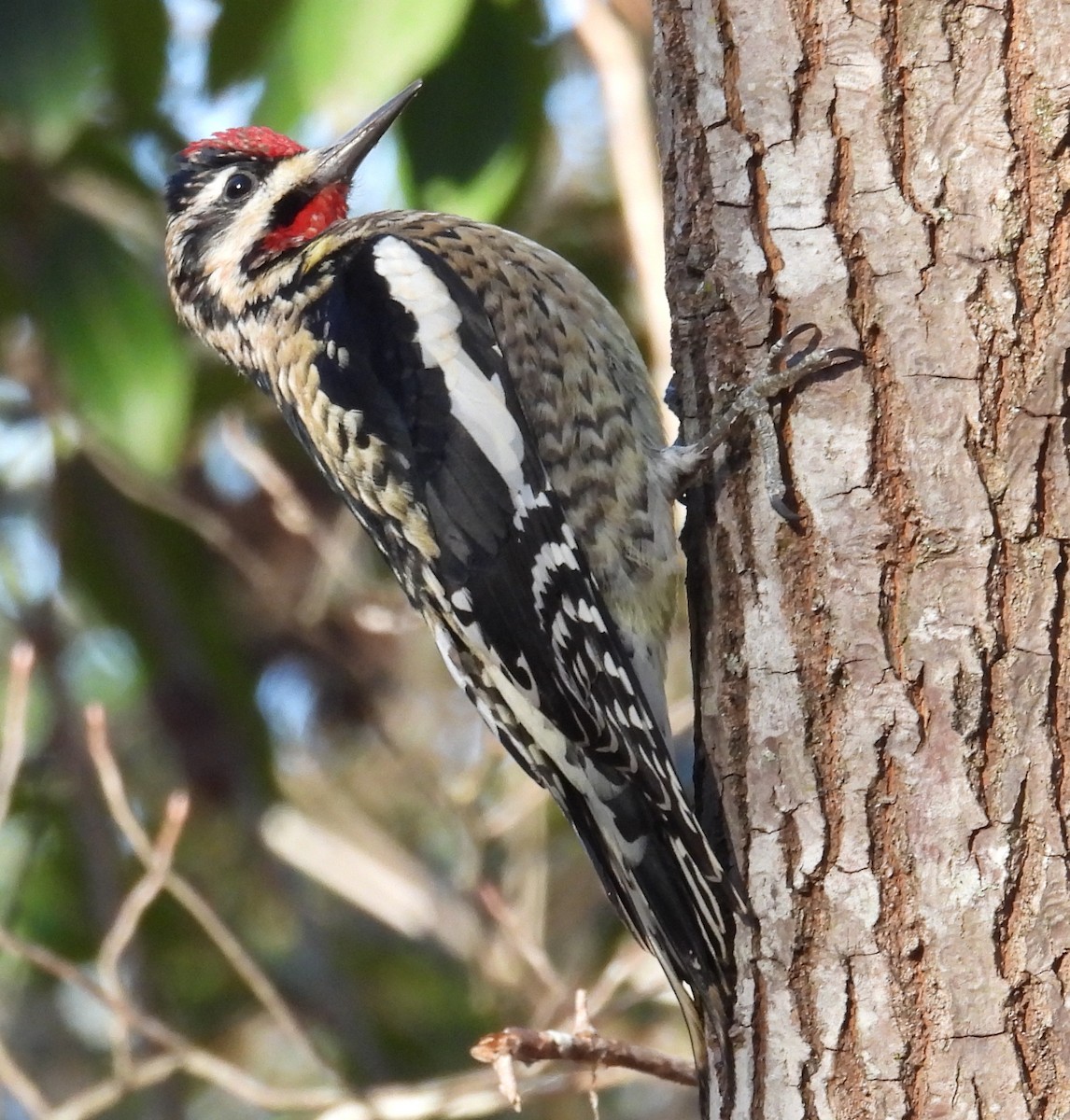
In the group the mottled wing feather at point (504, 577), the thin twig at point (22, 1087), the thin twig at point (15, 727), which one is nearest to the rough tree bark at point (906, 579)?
the mottled wing feather at point (504, 577)

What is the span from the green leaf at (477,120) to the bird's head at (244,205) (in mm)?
116

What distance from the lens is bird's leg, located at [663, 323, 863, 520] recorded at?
1.79m

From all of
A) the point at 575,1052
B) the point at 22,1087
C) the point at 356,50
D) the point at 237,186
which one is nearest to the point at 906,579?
the point at 575,1052

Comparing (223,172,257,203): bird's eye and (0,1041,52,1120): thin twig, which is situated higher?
(223,172,257,203): bird's eye

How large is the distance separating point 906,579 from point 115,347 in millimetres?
1912

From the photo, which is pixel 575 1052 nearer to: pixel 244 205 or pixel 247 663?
pixel 244 205

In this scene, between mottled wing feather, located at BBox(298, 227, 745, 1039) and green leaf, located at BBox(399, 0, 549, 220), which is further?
green leaf, located at BBox(399, 0, 549, 220)

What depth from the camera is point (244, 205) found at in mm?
3027

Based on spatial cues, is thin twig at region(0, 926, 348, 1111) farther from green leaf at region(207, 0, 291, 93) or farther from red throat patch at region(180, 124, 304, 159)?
green leaf at region(207, 0, 291, 93)

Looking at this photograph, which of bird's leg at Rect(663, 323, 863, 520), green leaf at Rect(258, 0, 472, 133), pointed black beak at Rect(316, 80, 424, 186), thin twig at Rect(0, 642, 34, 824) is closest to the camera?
bird's leg at Rect(663, 323, 863, 520)

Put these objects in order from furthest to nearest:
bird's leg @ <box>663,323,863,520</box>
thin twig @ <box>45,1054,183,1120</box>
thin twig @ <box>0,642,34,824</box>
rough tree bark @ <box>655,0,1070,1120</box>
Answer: thin twig @ <box>0,642,34,824</box> < thin twig @ <box>45,1054,183,1120</box> < bird's leg @ <box>663,323,863,520</box> < rough tree bark @ <box>655,0,1070,1120</box>

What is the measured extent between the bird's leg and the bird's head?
1.24 m

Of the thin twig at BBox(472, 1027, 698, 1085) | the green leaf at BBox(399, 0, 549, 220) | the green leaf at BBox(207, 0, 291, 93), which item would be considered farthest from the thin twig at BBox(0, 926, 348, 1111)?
the green leaf at BBox(207, 0, 291, 93)

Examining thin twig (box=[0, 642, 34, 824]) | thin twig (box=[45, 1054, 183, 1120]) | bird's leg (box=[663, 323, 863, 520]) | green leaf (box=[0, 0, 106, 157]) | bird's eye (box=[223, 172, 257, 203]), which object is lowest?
thin twig (box=[45, 1054, 183, 1120])
